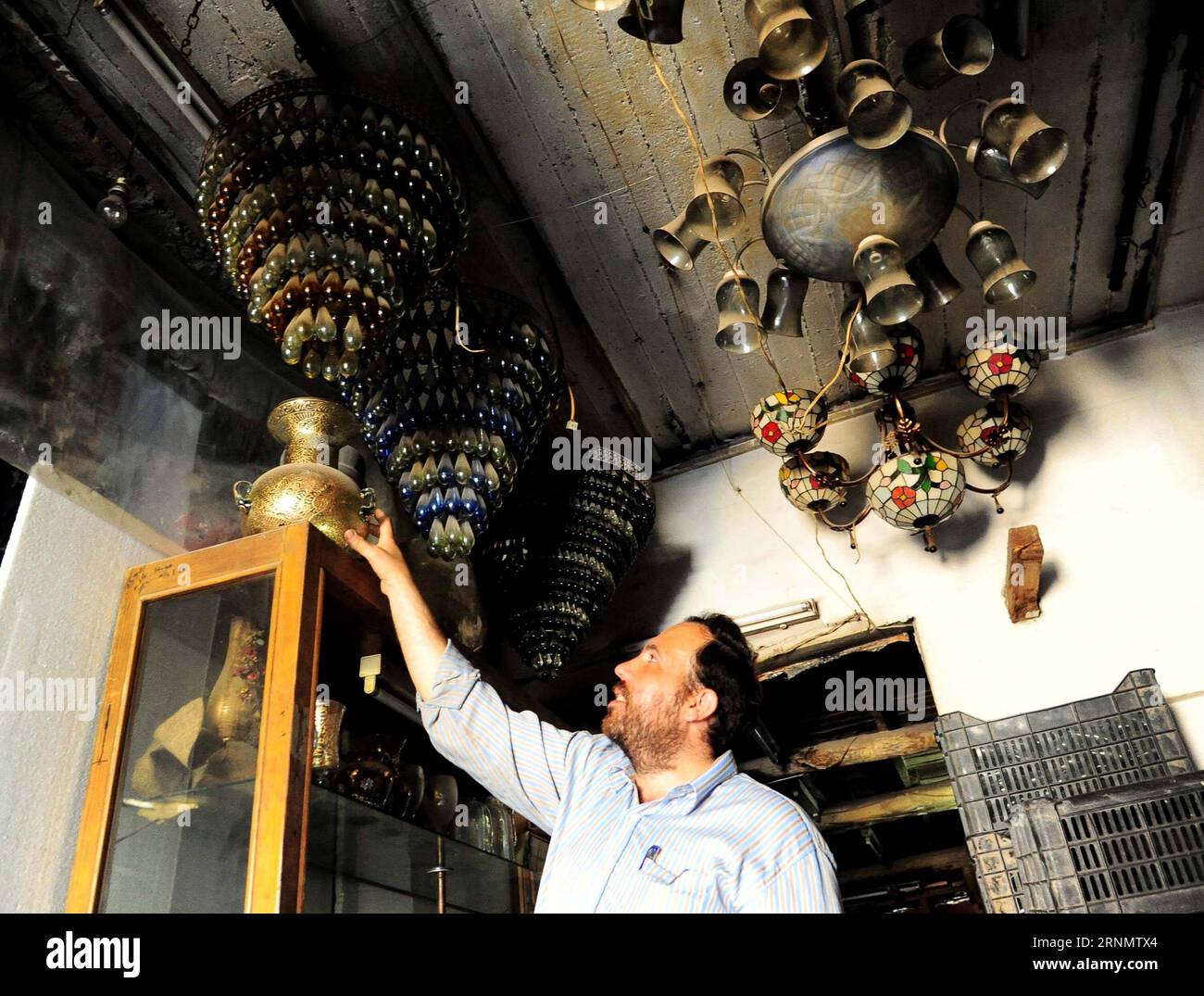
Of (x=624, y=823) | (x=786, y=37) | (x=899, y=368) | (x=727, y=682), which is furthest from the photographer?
(x=899, y=368)

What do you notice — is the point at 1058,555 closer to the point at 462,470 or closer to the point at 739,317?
the point at 739,317

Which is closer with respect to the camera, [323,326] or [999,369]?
[323,326]

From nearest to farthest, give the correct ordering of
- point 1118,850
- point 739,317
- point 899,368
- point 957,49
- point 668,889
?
point 668,889 < point 957,49 < point 739,317 < point 1118,850 < point 899,368

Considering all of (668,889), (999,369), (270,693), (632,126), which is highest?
(632,126)

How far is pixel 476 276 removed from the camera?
9.29ft

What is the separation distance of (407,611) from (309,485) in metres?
0.37

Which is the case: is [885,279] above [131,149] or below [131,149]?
below

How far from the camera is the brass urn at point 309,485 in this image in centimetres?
196

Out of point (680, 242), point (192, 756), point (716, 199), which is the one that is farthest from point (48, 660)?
point (716, 199)

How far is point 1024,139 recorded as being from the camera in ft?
5.98

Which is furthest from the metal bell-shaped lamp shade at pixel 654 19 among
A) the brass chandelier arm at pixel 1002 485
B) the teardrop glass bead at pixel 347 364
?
the brass chandelier arm at pixel 1002 485

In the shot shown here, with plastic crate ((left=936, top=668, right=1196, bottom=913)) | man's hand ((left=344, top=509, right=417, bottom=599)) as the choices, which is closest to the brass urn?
man's hand ((left=344, top=509, right=417, bottom=599))

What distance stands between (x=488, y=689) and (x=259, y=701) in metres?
0.46

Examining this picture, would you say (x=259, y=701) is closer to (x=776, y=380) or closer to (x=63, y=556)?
(x=63, y=556)
